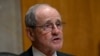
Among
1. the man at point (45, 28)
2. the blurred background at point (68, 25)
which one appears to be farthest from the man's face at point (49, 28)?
the blurred background at point (68, 25)

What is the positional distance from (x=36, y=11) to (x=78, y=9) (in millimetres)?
1549

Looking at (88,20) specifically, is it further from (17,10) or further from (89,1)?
(17,10)

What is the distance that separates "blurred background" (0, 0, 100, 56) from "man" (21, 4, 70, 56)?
45.6 inches

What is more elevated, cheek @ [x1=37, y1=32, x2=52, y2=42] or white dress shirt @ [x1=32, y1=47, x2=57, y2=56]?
cheek @ [x1=37, y1=32, x2=52, y2=42]

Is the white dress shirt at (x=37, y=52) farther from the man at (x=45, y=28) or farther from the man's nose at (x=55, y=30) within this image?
the man's nose at (x=55, y=30)

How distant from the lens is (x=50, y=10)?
1673 mm

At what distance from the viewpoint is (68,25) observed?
10.4ft

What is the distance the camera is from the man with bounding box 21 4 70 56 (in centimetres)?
166

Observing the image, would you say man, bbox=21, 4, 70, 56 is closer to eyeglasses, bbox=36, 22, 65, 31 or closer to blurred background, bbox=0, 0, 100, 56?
eyeglasses, bbox=36, 22, 65, 31

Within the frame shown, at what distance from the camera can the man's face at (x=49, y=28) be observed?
1658 mm

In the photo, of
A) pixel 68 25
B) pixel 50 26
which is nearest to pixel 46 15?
pixel 50 26

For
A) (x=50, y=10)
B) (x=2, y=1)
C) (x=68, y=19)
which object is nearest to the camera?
(x=50, y=10)

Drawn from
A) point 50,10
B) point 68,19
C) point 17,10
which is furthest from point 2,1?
point 50,10

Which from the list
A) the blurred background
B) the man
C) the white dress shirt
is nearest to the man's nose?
the man
